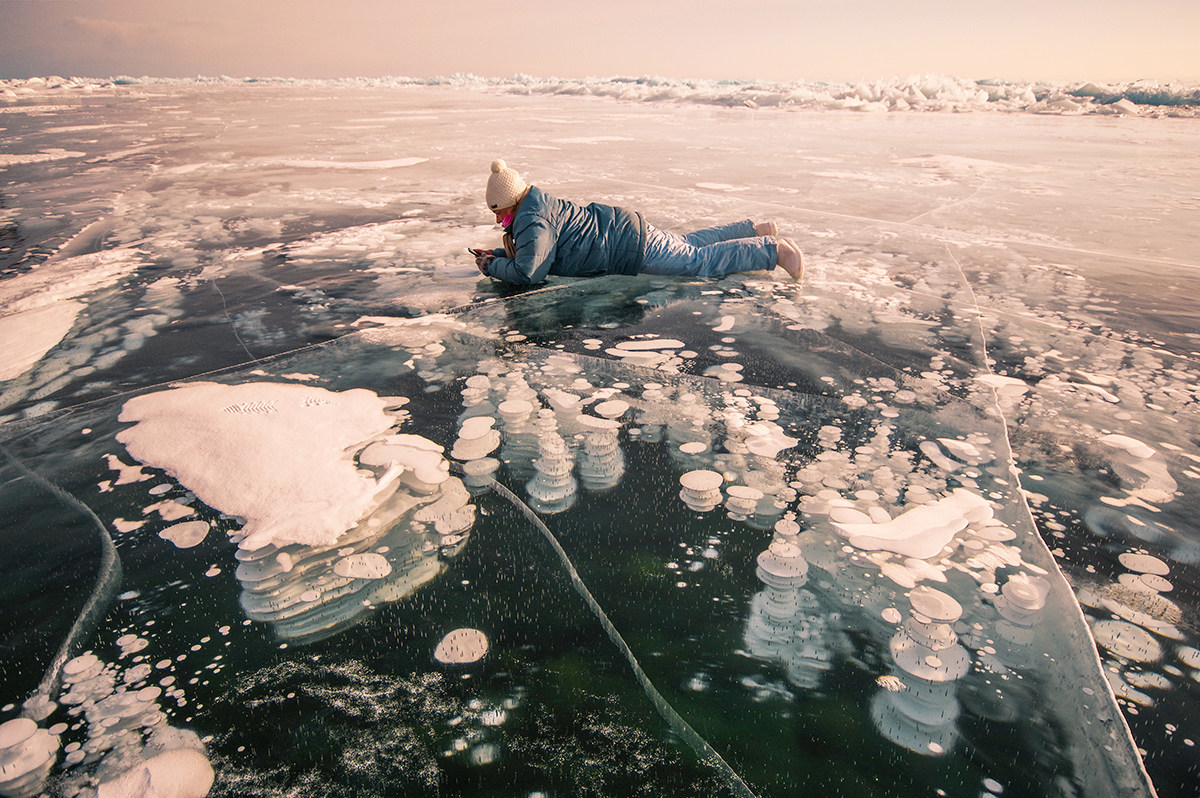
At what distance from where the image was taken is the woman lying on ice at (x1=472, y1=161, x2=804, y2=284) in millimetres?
3072

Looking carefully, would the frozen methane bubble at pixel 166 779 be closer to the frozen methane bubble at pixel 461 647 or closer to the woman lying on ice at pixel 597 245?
the frozen methane bubble at pixel 461 647

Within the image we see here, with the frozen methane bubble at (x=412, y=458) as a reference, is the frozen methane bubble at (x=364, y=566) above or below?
below

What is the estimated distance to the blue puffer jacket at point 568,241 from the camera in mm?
3086

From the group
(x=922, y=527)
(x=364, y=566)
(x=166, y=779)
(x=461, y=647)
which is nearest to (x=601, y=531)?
(x=461, y=647)

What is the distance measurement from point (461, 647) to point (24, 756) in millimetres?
709

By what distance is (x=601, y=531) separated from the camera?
149 centimetres

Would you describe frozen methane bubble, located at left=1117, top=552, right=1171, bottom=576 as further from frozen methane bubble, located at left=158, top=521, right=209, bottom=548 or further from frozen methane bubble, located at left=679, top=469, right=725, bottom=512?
frozen methane bubble, located at left=158, top=521, right=209, bottom=548

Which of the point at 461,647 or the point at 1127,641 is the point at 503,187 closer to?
the point at 461,647

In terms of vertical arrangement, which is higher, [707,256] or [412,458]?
[707,256]

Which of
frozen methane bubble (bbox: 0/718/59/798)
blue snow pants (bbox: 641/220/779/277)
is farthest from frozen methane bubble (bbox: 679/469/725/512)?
blue snow pants (bbox: 641/220/779/277)

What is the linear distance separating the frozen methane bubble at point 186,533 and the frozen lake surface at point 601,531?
1cm

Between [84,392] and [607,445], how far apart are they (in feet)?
6.52

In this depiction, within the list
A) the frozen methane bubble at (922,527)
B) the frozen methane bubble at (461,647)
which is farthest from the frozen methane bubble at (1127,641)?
the frozen methane bubble at (461,647)

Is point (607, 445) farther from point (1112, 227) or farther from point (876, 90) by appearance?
point (876, 90)
